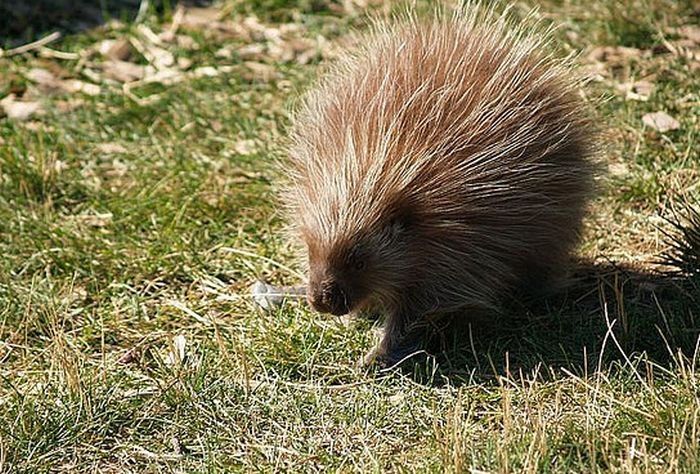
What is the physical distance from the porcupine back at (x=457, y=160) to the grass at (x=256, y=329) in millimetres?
332

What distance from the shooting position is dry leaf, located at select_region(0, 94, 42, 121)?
20.4ft

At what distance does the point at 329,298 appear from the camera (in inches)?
153

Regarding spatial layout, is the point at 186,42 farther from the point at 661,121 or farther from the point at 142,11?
the point at 661,121


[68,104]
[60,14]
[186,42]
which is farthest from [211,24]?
[68,104]

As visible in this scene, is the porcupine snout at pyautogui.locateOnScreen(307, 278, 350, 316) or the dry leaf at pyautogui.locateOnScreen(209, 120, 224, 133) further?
the dry leaf at pyautogui.locateOnScreen(209, 120, 224, 133)

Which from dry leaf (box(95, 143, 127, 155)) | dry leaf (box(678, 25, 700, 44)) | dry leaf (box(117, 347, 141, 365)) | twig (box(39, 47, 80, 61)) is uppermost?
dry leaf (box(678, 25, 700, 44))

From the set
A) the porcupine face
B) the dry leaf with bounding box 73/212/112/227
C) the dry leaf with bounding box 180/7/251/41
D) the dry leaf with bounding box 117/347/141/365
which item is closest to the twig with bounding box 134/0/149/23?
the dry leaf with bounding box 180/7/251/41

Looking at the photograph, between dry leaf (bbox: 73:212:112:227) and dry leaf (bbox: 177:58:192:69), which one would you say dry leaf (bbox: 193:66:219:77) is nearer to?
dry leaf (bbox: 177:58:192:69)

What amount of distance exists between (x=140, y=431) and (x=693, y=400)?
5.57 ft

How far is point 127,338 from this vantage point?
448cm

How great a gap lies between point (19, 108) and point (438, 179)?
3133 millimetres

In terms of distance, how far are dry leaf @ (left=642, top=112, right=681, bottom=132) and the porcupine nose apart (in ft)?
7.49

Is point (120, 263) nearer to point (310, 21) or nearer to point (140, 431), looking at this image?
point (140, 431)

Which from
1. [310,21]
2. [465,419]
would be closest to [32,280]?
[465,419]
